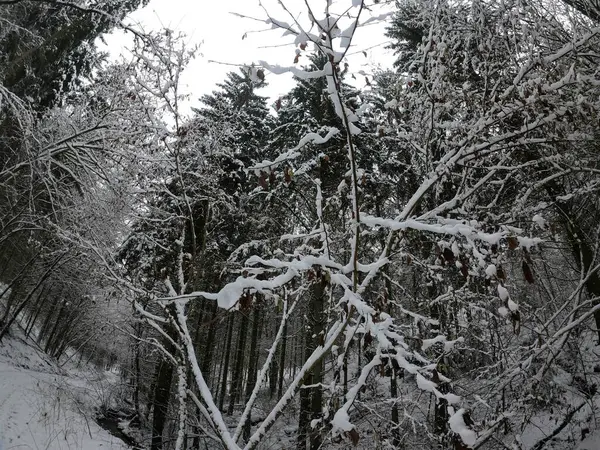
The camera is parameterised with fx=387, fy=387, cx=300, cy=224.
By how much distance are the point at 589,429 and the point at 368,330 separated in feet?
22.4

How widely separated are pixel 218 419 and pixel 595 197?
16.0ft

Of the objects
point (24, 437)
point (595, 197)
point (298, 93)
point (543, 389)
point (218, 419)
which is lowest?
point (24, 437)

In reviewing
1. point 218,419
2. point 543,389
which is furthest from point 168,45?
point 543,389

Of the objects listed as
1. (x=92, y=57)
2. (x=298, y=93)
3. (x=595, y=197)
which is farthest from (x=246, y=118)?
(x=595, y=197)

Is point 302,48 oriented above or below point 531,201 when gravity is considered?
below

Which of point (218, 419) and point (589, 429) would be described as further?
point (589, 429)

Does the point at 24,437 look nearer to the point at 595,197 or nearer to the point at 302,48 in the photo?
the point at 302,48

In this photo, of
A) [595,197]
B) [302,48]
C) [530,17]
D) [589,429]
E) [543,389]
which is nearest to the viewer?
[302,48]

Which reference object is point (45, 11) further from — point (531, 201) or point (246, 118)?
point (531, 201)

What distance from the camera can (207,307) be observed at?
17234 mm

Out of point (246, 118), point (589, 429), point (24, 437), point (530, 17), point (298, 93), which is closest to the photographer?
point (530, 17)

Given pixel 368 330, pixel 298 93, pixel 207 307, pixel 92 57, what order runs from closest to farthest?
pixel 368 330, pixel 92 57, pixel 298 93, pixel 207 307

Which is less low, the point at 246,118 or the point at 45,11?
the point at 246,118

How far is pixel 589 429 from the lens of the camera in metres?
6.53
